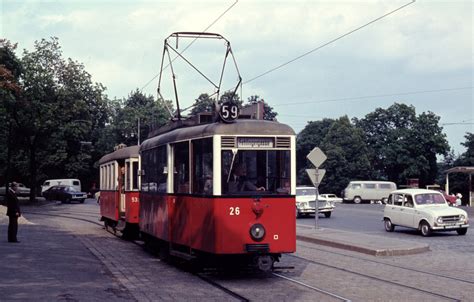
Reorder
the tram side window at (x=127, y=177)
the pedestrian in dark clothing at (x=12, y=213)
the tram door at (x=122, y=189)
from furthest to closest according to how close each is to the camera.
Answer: the tram door at (x=122, y=189)
the tram side window at (x=127, y=177)
the pedestrian in dark clothing at (x=12, y=213)

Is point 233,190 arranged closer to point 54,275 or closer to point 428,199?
point 54,275

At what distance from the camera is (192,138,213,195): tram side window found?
42.9 feet

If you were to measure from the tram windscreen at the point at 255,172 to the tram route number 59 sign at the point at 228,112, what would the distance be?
706 mm

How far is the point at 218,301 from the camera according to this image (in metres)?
10.7

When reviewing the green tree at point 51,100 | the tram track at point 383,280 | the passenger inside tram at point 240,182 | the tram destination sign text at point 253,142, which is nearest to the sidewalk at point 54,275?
the passenger inside tram at point 240,182

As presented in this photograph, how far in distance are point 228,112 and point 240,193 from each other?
1.61 m

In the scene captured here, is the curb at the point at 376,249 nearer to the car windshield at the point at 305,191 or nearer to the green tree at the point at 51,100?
the car windshield at the point at 305,191

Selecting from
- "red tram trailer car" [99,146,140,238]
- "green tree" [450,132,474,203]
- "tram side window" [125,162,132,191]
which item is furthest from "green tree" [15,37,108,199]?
"green tree" [450,132,474,203]

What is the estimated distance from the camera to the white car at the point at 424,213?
25328mm

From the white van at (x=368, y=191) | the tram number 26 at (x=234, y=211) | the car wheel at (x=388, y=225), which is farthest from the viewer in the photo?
the white van at (x=368, y=191)

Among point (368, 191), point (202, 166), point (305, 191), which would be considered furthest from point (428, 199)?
point (368, 191)

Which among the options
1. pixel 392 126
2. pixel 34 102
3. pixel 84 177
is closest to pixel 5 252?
pixel 34 102

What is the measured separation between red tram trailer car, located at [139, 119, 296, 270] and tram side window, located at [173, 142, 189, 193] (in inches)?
3.2

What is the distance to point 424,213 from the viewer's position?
25.6 meters
